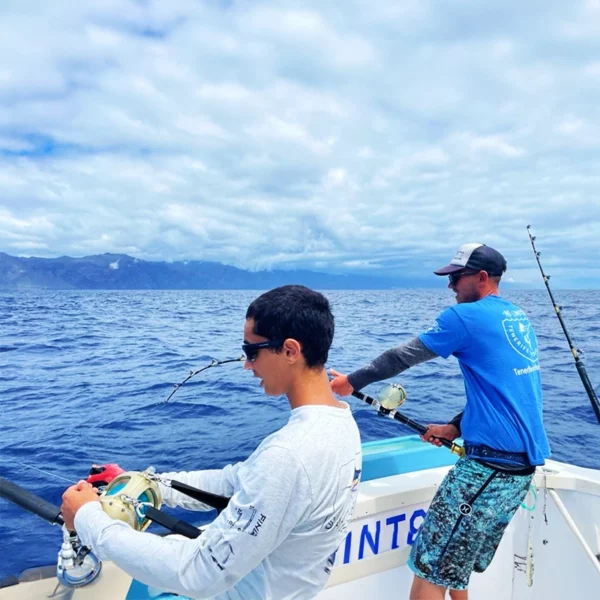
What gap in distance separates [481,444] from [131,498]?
196 cm

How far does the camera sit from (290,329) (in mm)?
1548

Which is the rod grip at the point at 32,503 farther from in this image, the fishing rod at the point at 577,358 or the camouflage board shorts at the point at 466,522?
the fishing rod at the point at 577,358

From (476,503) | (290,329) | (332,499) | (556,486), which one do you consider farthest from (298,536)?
(556,486)

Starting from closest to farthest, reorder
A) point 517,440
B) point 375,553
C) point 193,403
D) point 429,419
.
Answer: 1. point 517,440
2. point 375,553
3. point 429,419
4. point 193,403

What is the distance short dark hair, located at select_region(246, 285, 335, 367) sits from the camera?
1550 millimetres

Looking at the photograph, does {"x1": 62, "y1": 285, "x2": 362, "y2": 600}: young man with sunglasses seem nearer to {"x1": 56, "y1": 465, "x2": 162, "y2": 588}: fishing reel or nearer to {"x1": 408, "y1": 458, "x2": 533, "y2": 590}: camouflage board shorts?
{"x1": 56, "y1": 465, "x2": 162, "y2": 588}: fishing reel

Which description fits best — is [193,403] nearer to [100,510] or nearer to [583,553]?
[583,553]

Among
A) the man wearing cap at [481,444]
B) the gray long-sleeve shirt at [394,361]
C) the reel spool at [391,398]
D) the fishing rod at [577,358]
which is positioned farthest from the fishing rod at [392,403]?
the fishing rod at [577,358]

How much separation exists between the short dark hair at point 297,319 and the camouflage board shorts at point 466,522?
5.50ft

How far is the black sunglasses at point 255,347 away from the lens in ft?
5.13

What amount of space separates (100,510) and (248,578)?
0.52 metres

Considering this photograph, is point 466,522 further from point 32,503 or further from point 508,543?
point 32,503

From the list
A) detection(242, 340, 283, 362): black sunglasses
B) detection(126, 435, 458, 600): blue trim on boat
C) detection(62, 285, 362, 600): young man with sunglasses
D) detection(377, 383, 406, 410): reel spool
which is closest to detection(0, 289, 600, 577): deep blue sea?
detection(62, 285, 362, 600): young man with sunglasses

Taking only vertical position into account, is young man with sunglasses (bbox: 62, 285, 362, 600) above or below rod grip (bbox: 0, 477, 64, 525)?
above
